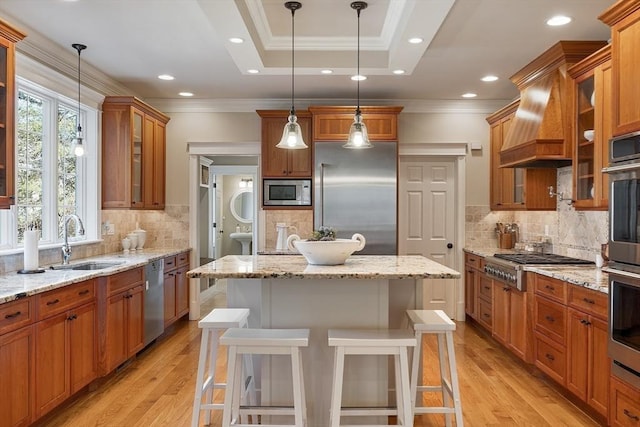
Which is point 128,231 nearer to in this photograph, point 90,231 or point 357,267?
point 90,231

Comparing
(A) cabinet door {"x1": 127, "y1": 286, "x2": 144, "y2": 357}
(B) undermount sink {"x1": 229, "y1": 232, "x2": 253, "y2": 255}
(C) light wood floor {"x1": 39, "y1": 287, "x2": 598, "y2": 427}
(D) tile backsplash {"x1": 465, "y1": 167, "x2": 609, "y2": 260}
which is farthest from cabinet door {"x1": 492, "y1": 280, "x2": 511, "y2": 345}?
(B) undermount sink {"x1": 229, "y1": 232, "x2": 253, "y2": 255}

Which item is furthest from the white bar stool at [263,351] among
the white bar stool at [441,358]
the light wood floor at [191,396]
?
the light wood floor at [191,396]

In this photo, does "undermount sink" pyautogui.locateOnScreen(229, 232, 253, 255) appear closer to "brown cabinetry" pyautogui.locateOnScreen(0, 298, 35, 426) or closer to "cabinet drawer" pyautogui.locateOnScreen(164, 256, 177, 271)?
"cabinet drawer" pyautogui.locateOnScreen(164, 256, 177, 271)

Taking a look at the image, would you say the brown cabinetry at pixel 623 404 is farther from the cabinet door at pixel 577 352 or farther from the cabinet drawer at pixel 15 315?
the cabinet drawer at pixel 15 315

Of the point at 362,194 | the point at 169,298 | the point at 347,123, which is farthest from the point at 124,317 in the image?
the point at 347,123

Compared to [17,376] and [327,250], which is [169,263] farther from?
[327,250]

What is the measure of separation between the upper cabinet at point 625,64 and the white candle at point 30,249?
376 centimetres

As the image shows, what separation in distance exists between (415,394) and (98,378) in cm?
235

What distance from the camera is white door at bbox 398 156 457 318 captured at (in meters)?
6.09

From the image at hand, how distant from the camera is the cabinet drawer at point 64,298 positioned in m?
2.93

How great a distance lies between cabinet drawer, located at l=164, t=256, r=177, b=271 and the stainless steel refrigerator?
1.59 m

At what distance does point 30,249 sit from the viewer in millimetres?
3430

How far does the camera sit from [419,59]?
162 inches

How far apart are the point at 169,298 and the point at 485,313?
3.29 metres
